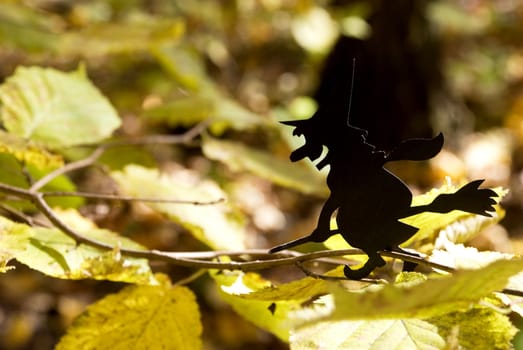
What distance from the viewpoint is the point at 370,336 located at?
18.9 inches

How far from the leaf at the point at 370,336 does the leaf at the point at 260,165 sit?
0.55 meters

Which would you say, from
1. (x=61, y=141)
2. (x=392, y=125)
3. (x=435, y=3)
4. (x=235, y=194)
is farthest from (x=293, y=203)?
(x=61, y=141)

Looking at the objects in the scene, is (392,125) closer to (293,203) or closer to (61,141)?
(293,203)

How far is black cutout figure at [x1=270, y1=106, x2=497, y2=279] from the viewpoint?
0.50 m

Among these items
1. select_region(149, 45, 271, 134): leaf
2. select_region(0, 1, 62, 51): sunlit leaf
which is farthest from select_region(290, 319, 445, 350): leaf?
select_region(0, 1, 62, 51): sunlit leaf

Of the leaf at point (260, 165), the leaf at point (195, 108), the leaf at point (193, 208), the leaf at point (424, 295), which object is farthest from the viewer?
the leaf at point (195, 108)

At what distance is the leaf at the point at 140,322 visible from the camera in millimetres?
598

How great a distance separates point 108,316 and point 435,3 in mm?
2534

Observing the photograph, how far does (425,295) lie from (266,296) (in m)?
0.16

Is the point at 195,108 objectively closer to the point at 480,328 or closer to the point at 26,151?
the point at 26,151

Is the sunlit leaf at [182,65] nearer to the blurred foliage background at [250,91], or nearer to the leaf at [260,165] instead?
the blurred foliage background at [250,91]

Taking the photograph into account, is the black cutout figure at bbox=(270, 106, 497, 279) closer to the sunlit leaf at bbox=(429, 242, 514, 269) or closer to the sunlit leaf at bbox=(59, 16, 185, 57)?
the sunlit leaf at bbox=(429, 242, 514, 269)

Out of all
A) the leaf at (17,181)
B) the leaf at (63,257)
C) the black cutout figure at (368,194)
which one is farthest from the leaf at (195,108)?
the black cutout figure at (368,194)

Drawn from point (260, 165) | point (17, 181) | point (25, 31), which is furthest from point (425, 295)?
point (25, 31)
